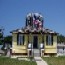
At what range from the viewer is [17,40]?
1660 inches

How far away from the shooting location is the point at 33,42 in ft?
139

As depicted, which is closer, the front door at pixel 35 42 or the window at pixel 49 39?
the front door at pixel 35 42

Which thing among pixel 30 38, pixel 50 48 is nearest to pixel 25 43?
pixel 30 38

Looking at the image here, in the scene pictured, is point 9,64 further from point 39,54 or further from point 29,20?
point 29,20

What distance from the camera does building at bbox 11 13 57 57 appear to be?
4166 cm

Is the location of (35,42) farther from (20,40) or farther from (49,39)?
(20,40)

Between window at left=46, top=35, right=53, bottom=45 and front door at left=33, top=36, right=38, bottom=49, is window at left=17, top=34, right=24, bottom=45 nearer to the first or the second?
front door at left=33, top=36, right=38, bottom=49

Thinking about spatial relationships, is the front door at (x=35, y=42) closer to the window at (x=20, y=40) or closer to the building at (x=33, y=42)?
the building at (x=33, y=42)

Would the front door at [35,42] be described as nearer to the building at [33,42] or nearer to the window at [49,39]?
the building at [33,42]

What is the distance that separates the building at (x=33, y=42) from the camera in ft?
137

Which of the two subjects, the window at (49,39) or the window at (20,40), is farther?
the window at (49,39)

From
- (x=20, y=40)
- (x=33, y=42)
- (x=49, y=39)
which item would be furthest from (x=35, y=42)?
(x=20, y=40)

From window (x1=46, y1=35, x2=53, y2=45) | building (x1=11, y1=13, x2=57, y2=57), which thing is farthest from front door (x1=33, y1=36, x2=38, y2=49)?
window (x1=46, y1=35, x2=53, y2=45)

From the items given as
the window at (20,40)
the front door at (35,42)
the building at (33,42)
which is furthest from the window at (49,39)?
the window at (20,40)
